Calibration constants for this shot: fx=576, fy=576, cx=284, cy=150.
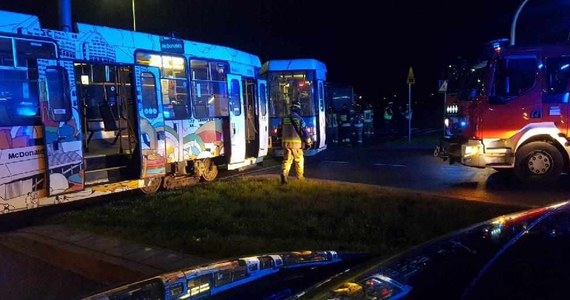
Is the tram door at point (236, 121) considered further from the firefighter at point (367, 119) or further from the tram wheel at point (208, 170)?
the firefighter at point (367, 119)

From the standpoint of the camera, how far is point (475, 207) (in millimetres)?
8391

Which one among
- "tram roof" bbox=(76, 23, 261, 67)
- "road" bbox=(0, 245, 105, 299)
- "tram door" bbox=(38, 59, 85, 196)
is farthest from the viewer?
"tram roof" bbox=(76, 23, 261, 67)

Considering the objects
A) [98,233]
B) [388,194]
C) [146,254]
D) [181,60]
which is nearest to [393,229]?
[388,194]

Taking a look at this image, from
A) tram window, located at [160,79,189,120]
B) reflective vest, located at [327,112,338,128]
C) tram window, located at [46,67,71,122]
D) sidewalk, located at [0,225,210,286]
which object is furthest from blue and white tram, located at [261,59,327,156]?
sidewalk, located at [0,225,210,286]

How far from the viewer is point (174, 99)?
38.4 feet

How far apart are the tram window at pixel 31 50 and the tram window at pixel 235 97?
5.09 m

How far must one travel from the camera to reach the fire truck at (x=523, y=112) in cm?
1117

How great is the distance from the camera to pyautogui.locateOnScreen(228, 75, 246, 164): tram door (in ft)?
43.8

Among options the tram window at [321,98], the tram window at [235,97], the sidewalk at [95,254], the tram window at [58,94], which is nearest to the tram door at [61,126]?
the tram window at [58,94]

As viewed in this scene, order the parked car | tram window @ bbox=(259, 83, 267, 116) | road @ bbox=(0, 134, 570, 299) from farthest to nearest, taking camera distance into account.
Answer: tram window @ bbox=(259, 83, 267, 116), road @ bbox=(0, 134, 570, 299), the parked car

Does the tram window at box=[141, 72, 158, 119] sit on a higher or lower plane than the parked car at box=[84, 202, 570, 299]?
higher

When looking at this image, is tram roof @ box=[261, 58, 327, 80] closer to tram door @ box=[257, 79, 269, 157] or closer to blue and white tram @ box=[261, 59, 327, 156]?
blue and white tram @ box=[261, 59, 327, 156]

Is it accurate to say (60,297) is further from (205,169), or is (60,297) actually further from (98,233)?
(205,169)

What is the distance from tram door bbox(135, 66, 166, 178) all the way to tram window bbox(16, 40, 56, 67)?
179cm
